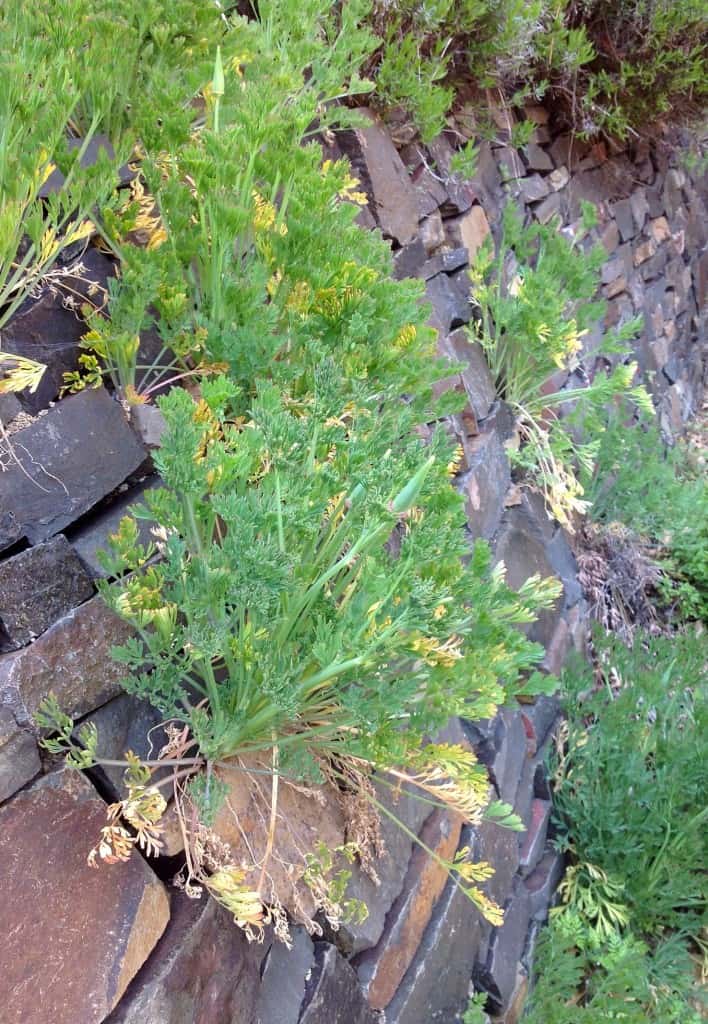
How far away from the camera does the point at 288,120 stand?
172 cm

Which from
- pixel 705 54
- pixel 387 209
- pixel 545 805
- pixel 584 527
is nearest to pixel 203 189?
pixel 387 209

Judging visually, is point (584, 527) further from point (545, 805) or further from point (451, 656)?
point (451, 656)

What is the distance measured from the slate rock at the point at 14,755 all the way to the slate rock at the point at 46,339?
1.99 ft

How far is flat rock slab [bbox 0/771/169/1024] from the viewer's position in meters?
1.21

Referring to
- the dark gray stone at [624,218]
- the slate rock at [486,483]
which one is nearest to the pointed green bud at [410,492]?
the slate rock at [486,483]

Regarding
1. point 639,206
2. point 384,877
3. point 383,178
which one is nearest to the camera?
point 384,877

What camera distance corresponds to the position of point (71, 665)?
4.46 ft

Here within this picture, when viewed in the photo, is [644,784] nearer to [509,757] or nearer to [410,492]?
[509,757]

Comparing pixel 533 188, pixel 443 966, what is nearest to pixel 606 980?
pixel 443 966

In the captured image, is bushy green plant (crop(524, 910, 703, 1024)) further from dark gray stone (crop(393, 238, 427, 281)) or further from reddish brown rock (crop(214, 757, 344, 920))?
dark gray stone (crop(393, 238, 427, 281))

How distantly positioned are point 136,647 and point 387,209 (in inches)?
79.1

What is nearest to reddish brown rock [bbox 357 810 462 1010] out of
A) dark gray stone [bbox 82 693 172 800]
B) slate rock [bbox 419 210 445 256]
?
dark gray stone [bbox 82 693 172 800]

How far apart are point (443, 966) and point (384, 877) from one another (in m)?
0.42

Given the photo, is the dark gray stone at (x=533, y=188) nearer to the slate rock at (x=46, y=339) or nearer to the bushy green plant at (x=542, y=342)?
the bushy green plant at (x=542, y=342)
